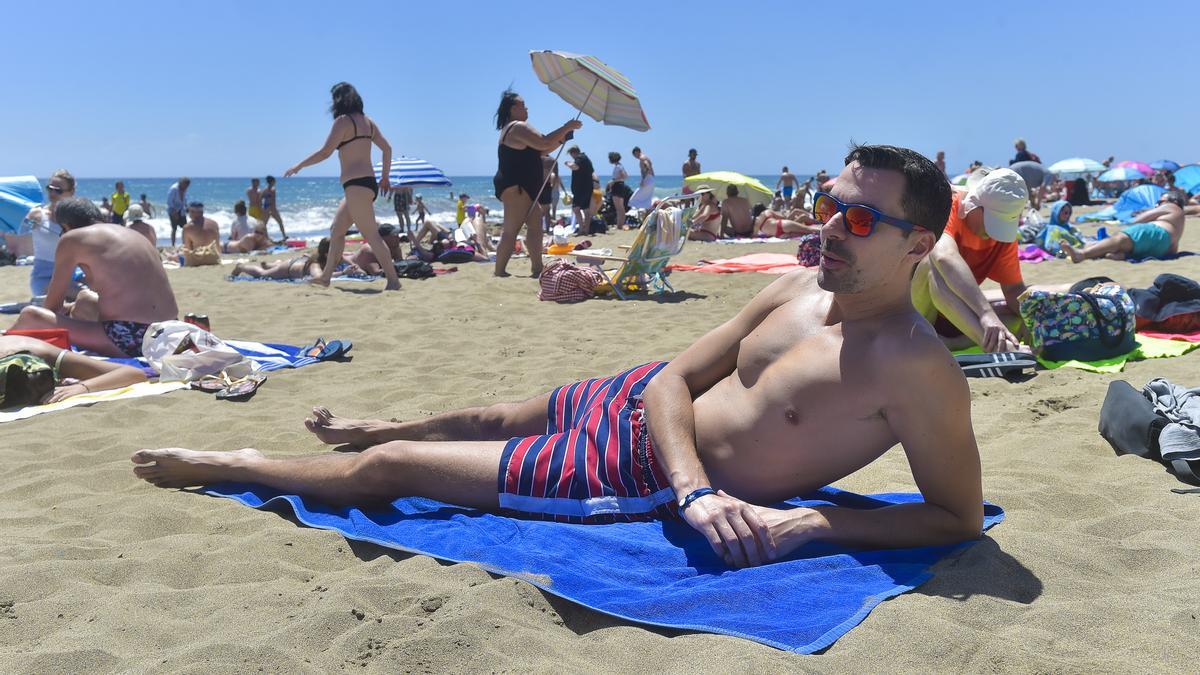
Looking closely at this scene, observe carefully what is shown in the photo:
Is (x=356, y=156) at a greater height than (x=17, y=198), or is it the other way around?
(x=356, y=156)

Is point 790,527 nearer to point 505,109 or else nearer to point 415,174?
point 505,109

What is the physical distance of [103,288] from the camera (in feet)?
17.1

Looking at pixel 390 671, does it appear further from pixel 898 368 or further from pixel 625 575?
pixel 898 368

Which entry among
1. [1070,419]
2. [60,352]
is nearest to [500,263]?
[60,352]

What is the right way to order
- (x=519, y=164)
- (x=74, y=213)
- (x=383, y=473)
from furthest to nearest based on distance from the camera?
(x=519, y=164) → (x=74, y=213) → (x=383, y=473)

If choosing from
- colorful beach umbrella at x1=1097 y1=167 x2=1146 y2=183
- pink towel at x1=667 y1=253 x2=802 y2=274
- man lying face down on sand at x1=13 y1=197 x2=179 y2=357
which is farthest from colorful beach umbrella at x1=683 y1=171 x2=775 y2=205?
man lying face down on sand at x1=13 y1=197 x2=179 y2=357

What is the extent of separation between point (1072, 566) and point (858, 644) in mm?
818

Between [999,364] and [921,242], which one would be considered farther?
[999,364]

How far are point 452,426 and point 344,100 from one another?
606cm

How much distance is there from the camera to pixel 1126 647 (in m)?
1.89

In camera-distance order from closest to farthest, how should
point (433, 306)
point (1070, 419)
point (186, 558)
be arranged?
1. point (186, 558)
2. point (1070, 419)
3. point (433, 306)

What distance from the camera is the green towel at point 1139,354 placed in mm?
4703

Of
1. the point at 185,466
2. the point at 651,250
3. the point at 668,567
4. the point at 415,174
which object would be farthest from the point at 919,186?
the point at 415,174

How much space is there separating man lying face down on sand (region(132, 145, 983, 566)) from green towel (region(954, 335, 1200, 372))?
2727 mm
